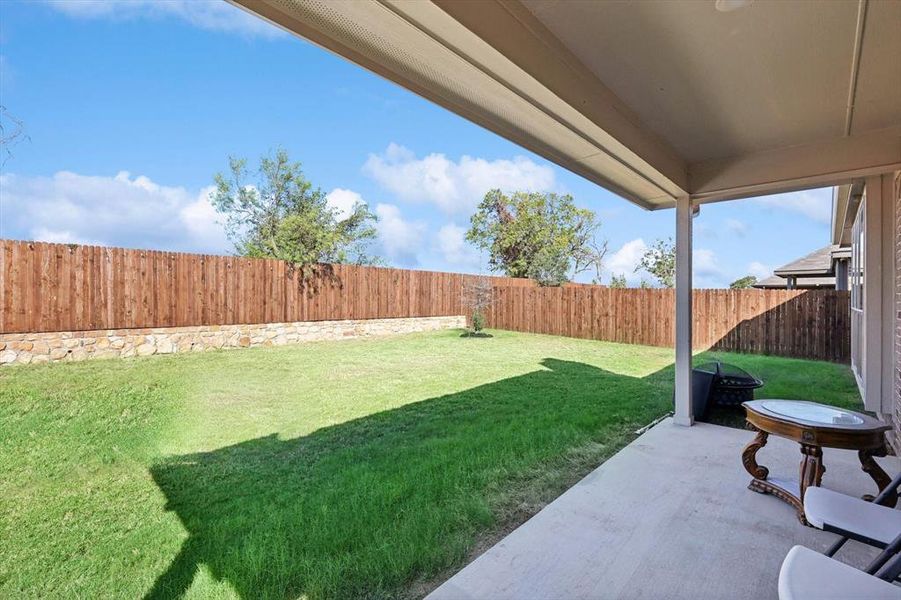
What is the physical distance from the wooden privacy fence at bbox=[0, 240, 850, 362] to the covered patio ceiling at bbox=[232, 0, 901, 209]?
23.0ft

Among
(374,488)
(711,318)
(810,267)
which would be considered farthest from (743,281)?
(374,488)

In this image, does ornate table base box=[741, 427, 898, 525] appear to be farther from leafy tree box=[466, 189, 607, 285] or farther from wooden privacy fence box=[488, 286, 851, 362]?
leafy tree box=[466, 189, 607, 285]

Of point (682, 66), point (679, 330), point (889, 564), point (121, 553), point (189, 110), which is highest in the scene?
point (189, 110)

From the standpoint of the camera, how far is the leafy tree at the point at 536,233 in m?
20.8

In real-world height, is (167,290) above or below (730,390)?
above

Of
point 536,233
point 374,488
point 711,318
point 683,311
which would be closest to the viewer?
point 374,488

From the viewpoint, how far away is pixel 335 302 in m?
11.1

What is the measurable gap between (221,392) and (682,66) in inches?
234

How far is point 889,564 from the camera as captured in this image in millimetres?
1491

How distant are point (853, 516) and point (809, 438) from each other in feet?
2.22

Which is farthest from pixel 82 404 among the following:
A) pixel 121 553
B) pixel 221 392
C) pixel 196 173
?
pixel 196 173

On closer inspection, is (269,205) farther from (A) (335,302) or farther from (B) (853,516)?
(B) (853,516)

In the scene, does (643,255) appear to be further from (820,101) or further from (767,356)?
(820,101)

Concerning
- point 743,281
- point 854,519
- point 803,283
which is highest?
point 743,281
